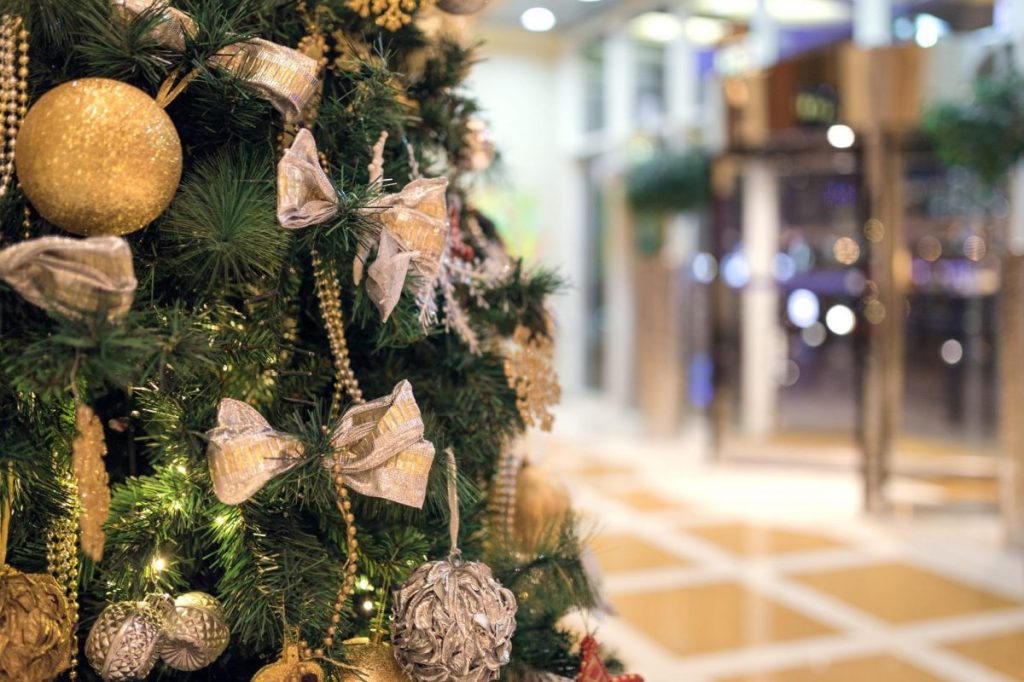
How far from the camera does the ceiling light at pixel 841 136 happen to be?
516 centimetres

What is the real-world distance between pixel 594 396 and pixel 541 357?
8752 millimetres

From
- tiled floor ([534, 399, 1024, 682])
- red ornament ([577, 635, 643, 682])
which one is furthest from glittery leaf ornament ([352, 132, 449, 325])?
tiled floor ([534, 399, 1024, 682])

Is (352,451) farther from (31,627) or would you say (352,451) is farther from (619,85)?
(619,85)

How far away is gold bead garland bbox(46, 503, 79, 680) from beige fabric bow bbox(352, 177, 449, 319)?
1.08ft

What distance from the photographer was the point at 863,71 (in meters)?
4.96

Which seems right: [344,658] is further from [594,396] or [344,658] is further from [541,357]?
[594,396]

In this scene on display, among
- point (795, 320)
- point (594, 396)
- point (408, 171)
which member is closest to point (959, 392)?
point (795, 320)

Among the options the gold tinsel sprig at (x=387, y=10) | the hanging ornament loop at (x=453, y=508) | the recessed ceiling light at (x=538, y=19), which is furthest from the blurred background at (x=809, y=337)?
the hanging ornament loop at (x=453, y=508)

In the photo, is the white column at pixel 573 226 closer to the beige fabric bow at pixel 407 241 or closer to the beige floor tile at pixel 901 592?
the beige floor tile at pixel 901 592

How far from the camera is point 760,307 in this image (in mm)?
6406

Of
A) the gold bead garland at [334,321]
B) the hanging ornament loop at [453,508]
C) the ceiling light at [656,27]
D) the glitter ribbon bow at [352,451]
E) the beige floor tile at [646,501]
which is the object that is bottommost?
the beige floor tile at [646,501]

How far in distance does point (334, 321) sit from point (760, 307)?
5926 mm

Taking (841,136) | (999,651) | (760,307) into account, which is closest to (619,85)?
(760,307)

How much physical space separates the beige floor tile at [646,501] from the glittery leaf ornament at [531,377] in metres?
3.49
